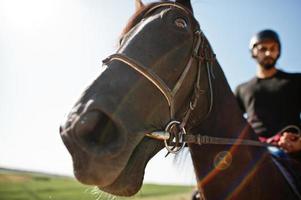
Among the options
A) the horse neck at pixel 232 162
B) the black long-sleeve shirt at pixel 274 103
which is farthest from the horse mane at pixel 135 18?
the black long-sleeve shirt at pixel 274 103

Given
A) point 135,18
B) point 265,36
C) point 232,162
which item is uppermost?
point 135,18

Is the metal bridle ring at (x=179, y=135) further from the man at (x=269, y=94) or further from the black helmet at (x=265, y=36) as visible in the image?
the black helmet at (x=265, y=36)

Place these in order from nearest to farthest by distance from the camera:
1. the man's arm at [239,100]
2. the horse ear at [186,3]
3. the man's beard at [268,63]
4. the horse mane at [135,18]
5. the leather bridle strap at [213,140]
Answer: the leather bridle strap at [213,140], the horse mane at [135,18], the horse ear at [186,3], the man's beard at [268,63], the man's arm at [239,100]

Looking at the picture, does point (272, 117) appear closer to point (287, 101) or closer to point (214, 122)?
point (287, 101)

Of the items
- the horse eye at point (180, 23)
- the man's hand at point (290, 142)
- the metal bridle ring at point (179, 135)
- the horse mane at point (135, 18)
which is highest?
the horse mane at point (135, 18)

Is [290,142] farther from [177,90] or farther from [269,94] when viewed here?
[177,90]

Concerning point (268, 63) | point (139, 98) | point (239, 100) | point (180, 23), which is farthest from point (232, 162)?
point (268, 63)

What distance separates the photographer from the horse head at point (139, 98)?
208cm

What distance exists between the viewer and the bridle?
2.54 metres

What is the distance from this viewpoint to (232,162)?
2994 millimetres

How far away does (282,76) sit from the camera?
4961 millimetres

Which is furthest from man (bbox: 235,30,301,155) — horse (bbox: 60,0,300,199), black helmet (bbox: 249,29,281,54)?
horse (bbox: 60,0,300,199)

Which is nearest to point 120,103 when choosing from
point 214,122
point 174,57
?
point 174,57

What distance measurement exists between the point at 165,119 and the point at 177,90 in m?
0.29
